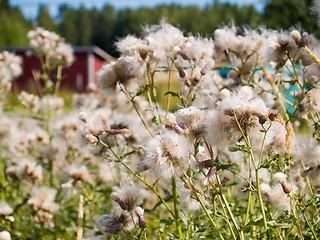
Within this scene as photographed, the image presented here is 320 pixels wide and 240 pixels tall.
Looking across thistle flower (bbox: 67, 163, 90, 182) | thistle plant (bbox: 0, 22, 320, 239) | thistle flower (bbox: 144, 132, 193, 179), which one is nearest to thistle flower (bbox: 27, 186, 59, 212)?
thistle plant (bbox: 0, 22, 320, 239)

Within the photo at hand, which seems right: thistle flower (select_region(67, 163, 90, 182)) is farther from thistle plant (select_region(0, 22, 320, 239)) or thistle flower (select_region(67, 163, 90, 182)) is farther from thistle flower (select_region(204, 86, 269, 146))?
thistle flower (select_region(204, 86, 269, 146))

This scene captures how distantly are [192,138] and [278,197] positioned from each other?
42 cm

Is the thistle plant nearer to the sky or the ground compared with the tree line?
nearer to the ground

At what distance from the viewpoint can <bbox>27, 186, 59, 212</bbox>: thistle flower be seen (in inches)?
107

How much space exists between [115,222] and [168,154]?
1.46 feet

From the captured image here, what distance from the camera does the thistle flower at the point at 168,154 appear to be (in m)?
1.48

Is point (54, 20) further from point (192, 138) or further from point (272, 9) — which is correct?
point (192, 138)

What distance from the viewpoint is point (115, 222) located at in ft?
5.78

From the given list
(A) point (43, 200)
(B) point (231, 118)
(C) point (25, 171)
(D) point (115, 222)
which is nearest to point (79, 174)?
(A) point (43, 200)

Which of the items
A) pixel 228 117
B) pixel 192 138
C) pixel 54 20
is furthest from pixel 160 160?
pixel 54 20

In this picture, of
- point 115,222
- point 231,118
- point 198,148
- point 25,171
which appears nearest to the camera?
point 231,118

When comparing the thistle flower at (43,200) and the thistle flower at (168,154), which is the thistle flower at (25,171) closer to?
the thistle flower at (43,200)

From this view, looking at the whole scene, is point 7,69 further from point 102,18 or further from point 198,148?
point 102,18

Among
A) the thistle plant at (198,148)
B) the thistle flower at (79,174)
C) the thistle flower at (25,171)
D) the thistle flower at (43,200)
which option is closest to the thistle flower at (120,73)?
the thistle plant at (198,148)
